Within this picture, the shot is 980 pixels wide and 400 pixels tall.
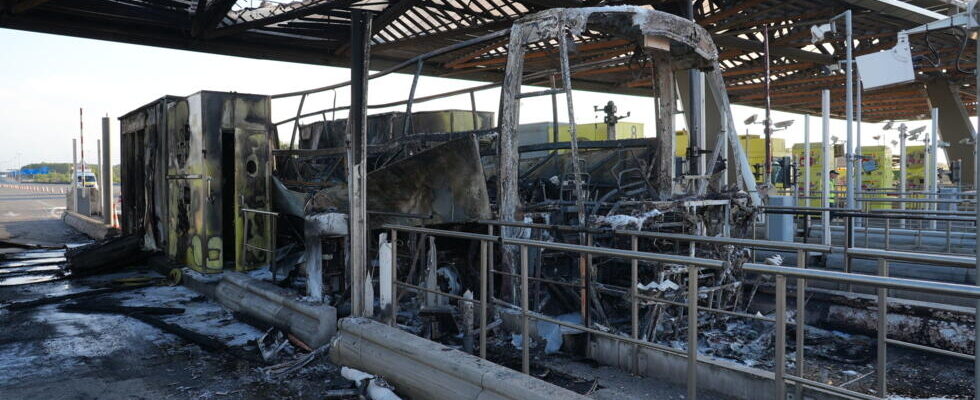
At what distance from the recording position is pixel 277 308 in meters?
6.81

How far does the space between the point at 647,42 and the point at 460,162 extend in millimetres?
2469

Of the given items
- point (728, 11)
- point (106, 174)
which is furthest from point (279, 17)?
point (728, 11)

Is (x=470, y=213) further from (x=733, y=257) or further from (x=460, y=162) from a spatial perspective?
(x=733, y=257)

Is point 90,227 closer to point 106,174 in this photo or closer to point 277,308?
point 106,174

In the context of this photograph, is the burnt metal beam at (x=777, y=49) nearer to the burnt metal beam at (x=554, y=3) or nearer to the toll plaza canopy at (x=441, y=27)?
the toll plaza canopy at (x=441, y=27)

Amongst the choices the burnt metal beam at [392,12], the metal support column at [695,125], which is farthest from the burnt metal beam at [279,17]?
the metal support column at [695,125]

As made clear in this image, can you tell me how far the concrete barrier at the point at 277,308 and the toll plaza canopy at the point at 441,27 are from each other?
21.7ft

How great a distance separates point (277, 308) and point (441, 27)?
10.7 meters

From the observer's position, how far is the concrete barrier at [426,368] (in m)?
4.11

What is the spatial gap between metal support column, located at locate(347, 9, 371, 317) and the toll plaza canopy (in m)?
6.01

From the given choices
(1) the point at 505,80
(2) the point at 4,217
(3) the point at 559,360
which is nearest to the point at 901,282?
(3) the point at 559,360

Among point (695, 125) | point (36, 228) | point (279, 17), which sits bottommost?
point (36, 228)

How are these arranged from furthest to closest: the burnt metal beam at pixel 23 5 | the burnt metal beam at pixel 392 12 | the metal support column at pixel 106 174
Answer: the metal support column at pixel 106 174
the burnt metal beam at pixel 392 12
the burnt metal beam at pixel 23 5

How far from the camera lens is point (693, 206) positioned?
693cm
